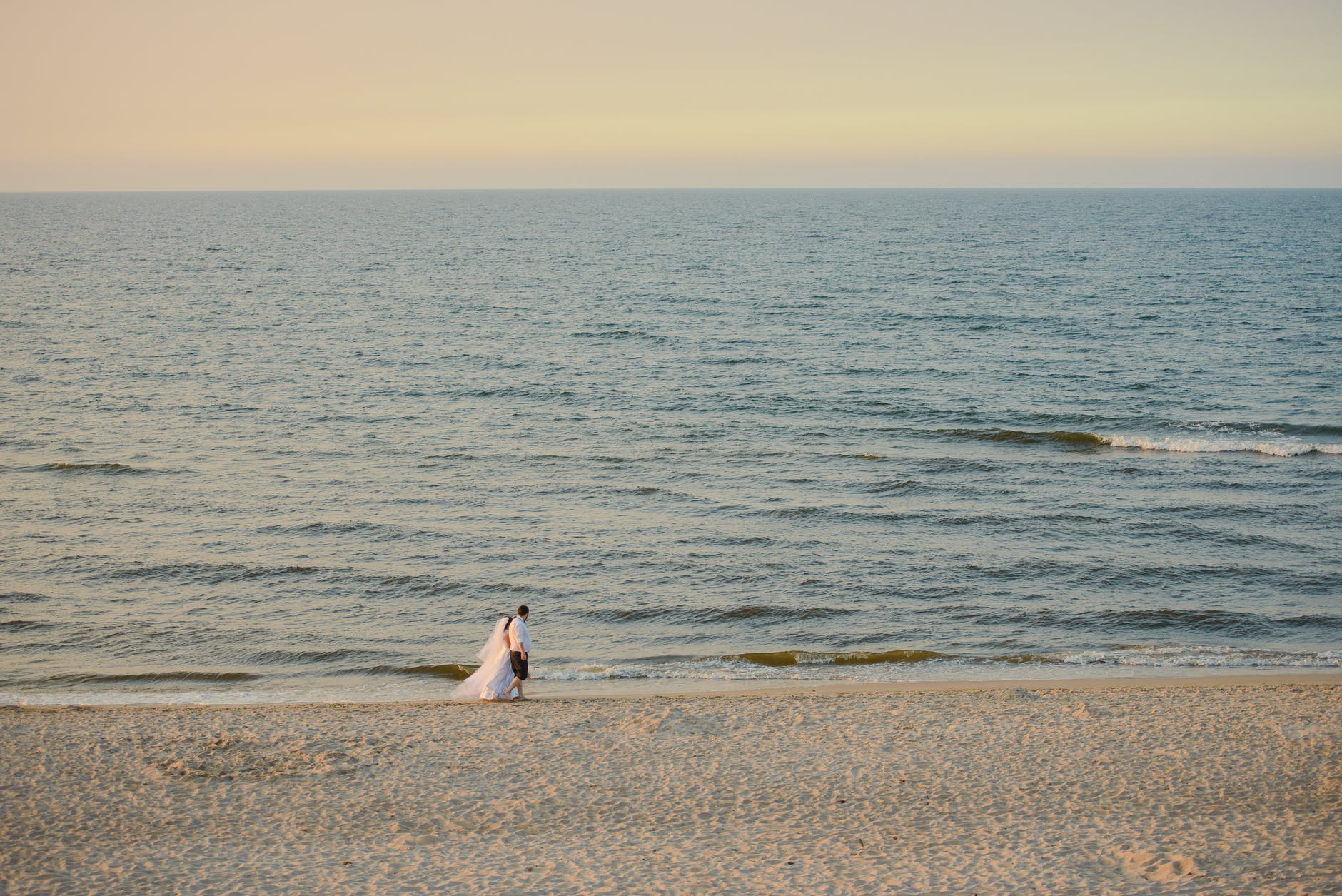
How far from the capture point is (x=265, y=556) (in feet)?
66.2

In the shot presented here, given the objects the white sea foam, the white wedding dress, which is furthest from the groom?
the white sea foam

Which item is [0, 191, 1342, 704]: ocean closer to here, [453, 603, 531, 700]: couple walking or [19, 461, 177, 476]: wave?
[19, 461, 177, 476]: wave

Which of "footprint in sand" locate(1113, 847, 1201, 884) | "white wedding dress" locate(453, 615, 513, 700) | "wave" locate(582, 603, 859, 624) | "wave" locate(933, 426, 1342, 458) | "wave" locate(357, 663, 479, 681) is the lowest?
"wave" locate(357, 663, 479, 681)

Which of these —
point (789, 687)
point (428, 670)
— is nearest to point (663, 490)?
point (428, 670)

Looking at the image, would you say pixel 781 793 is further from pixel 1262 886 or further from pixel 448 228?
pixel 448 228

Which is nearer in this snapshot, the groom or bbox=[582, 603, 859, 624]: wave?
the groom

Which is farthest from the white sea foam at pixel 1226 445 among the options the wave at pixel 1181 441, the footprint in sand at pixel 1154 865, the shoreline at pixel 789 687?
the footprint in sand at pixel 1154 865

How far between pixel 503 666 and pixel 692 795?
4.60m

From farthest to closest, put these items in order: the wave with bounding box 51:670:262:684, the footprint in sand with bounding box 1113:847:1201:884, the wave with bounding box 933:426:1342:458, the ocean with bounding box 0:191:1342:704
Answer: the wave with bounding box 933:426:1342:458 → the ocean with bounding box 0:191:1342:704 → the wave with bounding box 51:670:262:684 → the footprint in sand with bounding box 1113:847:1201:884

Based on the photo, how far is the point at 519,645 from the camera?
14.1 meters

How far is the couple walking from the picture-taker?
557 inches

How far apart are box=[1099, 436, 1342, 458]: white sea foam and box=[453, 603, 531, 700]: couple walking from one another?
20617 millimetres

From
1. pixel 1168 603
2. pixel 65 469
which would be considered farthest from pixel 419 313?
pixel 1168 603

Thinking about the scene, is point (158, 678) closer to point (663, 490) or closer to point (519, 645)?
point (519, 645)
